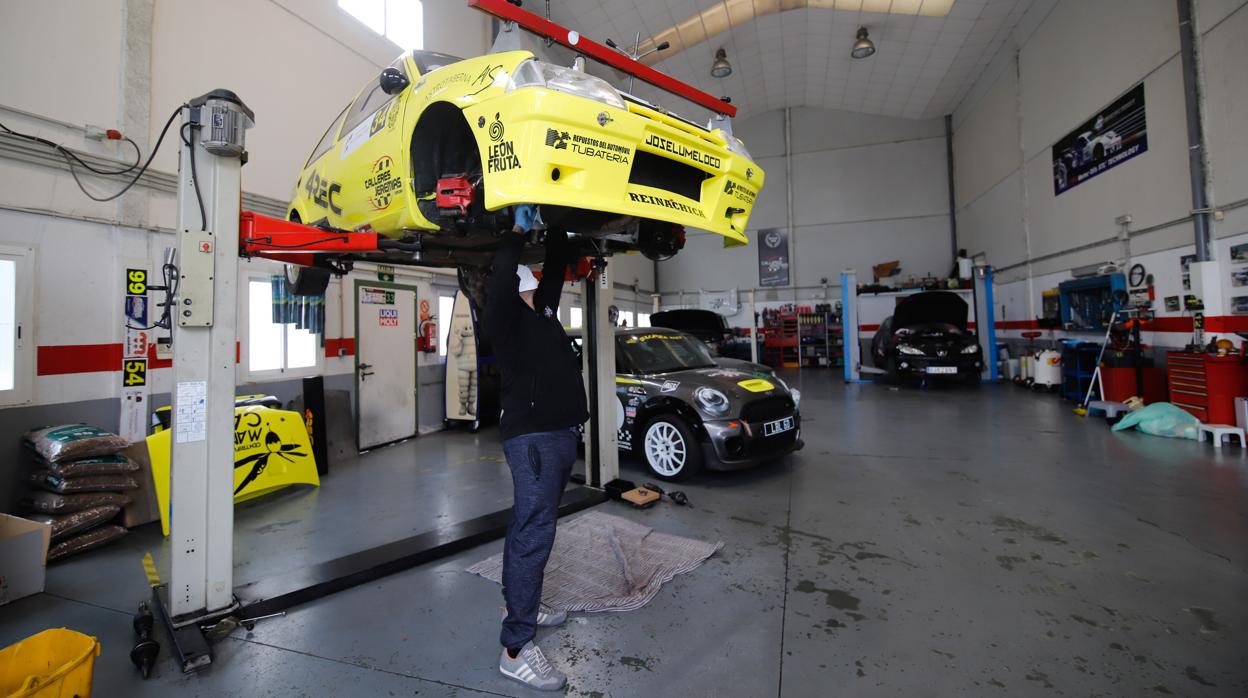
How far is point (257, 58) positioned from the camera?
454cm

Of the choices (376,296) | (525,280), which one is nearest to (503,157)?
(525,280)

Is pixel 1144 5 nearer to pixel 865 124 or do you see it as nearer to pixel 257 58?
pixel 865 124

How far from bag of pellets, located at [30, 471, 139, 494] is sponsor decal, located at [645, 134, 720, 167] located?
12.3 feet

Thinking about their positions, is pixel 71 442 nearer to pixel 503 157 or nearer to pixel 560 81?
pixel 503 157

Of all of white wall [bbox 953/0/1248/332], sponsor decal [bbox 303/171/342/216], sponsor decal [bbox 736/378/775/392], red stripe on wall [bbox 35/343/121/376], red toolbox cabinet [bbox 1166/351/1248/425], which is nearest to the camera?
sponsor decal [bbox 303/171/342/216]

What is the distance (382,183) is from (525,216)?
2.95 ft

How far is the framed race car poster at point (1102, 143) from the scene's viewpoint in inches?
248

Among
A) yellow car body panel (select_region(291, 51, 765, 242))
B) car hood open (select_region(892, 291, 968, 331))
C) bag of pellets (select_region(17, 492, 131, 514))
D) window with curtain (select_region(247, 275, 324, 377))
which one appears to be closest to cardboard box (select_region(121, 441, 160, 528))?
bag of pellets (select_region(17, 492, 131, 514))

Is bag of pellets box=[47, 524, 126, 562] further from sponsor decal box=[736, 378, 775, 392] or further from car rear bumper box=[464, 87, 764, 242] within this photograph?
sponsor decal box=[736, 378, 775, 392]

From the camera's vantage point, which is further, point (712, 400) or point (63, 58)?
point (712, 400)

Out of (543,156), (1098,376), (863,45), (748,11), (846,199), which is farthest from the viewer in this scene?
(846,199)

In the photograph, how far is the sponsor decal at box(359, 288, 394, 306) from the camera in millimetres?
5525

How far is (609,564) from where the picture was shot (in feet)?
8.37

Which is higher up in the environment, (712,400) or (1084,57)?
(1084,57)
